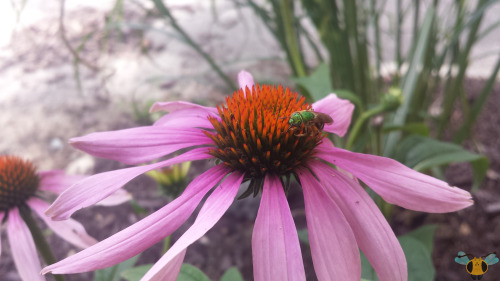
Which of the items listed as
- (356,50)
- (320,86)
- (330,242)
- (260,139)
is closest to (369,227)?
(330,242)

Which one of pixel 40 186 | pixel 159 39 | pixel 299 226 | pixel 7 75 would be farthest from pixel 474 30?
pixel 7 75

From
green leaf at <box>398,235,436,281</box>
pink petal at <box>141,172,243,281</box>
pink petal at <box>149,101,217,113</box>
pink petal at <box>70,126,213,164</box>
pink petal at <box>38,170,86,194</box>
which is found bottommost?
green leaf at <box>398,235,436,281</box>

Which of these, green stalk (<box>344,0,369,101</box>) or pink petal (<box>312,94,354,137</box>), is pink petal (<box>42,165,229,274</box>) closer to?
pink petal (<box>312,94,354,137</box>)

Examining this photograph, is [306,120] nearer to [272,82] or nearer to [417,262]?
[417,262]

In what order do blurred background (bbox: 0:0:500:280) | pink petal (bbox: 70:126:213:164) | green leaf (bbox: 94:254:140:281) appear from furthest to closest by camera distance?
1. blurred background (bbox: 0:0:500:280)
2. green leaf (bbox: 94:254:140:281)
3. pink petal (bbox: 70:126:213:164)

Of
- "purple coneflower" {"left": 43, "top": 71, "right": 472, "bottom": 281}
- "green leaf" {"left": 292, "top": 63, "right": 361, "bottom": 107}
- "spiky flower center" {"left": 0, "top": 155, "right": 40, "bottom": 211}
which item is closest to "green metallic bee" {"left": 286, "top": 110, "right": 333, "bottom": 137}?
"purple coneflower" {"left": 43, "top": 71, "right": 472, "bottom": 281}

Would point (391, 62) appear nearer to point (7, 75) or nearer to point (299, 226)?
point (299, 226)

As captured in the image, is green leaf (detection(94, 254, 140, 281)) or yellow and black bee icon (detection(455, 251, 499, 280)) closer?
yellow and black bee icon (detection(455, 251, 499, 280))
